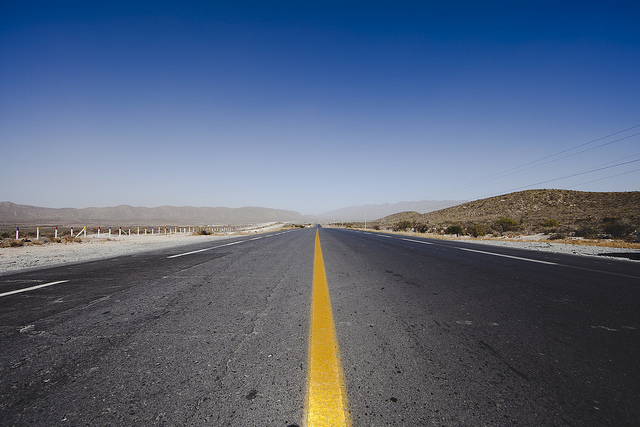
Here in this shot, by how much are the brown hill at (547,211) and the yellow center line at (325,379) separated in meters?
21.8

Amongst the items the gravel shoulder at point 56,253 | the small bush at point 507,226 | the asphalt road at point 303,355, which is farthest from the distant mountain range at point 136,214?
the asphalt road at point 303,355

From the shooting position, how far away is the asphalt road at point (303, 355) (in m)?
1.21

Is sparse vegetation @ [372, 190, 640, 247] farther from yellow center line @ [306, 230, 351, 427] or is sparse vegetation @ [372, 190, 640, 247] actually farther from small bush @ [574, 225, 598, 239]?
yellow center line @ [306, 230, 351, 427]

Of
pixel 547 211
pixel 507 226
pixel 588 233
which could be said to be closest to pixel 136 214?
pixel 507 226

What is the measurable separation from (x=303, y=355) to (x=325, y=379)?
31 centimetres

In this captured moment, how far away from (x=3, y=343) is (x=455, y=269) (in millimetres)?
5524

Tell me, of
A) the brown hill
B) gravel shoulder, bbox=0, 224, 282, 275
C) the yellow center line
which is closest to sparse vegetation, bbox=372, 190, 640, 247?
the brown hill

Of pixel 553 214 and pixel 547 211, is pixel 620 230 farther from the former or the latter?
pixel 547 211

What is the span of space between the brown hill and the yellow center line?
71.4ft

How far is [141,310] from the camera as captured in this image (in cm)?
259

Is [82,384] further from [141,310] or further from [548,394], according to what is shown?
[548,394]

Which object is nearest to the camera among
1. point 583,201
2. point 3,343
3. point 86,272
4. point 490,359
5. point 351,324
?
point 490,359

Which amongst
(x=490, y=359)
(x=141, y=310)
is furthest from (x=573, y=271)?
(x=141, y=310)

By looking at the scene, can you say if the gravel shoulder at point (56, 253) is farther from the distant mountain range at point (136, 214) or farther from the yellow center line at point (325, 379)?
the distant mountain range at point (136, 214)
